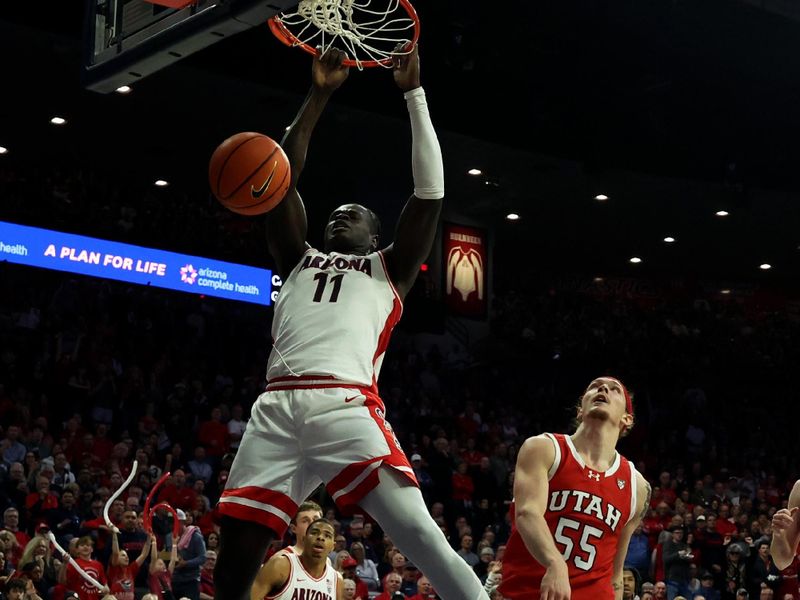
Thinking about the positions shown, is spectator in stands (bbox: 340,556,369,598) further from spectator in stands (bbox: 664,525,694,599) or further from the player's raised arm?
the player's raised arm

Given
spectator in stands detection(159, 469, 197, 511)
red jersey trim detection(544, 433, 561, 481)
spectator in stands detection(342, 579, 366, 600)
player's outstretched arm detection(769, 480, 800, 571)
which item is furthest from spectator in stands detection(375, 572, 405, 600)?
red jersey trim detection(544, 433, 561, 481)

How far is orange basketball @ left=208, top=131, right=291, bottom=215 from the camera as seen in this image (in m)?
4.74

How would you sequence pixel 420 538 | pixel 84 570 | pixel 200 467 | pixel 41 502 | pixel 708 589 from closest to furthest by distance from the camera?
pixel 420 538, pixel 84 570, pixel 41 502, pixel 708 589, pixel 200 467

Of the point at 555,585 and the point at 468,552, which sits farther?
the point at 468,552

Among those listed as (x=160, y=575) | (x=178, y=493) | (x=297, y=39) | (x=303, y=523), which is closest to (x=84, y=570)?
(x=160, y=575)

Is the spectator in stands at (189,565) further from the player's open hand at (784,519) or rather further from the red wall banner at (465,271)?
the red wall banner at (465,271)

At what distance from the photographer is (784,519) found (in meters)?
5.69

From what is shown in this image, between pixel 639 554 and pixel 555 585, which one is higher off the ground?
pixel 639 554

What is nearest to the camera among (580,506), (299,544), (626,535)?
(580,506)

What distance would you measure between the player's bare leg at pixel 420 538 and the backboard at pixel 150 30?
8.53ft

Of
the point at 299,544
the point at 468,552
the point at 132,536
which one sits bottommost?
the point at 299,544

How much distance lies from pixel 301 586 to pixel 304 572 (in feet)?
0.30

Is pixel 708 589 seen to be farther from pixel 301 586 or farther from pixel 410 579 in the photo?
pixel 301 586

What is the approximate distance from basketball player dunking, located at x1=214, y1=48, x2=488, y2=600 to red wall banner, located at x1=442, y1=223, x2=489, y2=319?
19600 millimetres
